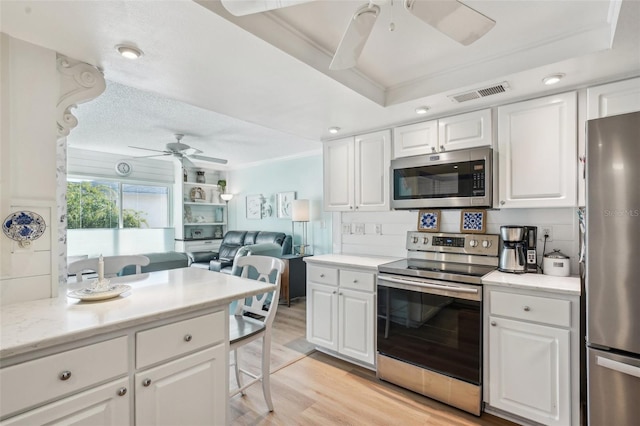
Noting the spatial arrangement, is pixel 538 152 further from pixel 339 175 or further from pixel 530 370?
pixel 339 175

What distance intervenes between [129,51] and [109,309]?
1271 mm

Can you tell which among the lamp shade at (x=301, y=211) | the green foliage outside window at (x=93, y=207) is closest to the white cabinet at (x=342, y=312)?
the lamp shade at (x=301, y=211)

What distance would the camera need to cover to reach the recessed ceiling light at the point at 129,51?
1.58 meters

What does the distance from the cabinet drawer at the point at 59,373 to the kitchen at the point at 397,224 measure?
902 millimetres

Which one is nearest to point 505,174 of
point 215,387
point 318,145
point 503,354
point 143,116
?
point 503,354

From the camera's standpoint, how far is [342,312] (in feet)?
9.25

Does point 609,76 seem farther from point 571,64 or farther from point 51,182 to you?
point 51,182

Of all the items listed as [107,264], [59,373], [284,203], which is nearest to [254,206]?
[284,203]

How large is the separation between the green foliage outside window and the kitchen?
4.82m

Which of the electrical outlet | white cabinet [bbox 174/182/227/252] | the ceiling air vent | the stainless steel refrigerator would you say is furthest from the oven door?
white cabinet [bbox 174/182/227/252]

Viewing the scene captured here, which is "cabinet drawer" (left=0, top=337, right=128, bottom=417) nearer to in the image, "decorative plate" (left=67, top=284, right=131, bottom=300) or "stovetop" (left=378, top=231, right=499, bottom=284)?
"decorative plate" (left=67, top=284, right=131, bottom=300)

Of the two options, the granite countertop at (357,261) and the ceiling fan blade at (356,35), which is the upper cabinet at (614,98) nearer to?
the ceiling fan blade at (356,35)

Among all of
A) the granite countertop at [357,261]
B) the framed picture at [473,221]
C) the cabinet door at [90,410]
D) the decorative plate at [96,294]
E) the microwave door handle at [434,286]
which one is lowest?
the cabinet door at [90,410]

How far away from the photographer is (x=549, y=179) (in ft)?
7.09
